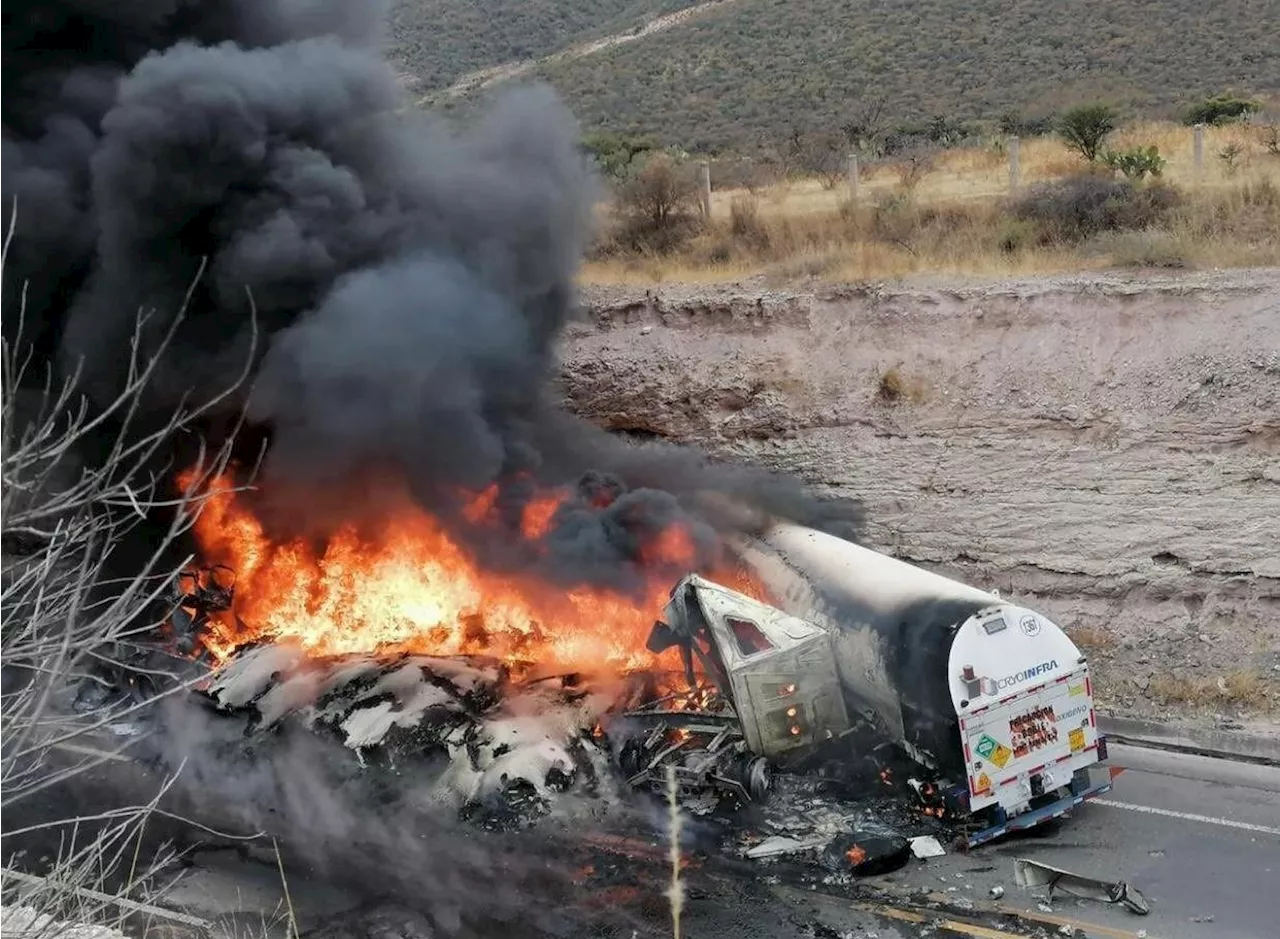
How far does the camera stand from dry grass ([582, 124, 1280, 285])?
17297 millimetres

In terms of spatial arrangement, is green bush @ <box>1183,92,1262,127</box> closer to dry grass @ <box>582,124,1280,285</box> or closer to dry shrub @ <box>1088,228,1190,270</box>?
dry grass @ <box>582,124,1280,285</box>

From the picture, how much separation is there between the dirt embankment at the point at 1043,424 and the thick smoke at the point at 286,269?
6.62ft

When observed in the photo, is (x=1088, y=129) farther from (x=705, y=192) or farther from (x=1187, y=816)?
(x=1187, y=816)

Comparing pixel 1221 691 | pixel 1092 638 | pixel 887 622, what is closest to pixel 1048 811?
pixel 887 622

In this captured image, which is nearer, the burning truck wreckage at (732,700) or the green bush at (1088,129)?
the burning truck wreckage at (732,700)

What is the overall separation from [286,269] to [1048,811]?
381 inches

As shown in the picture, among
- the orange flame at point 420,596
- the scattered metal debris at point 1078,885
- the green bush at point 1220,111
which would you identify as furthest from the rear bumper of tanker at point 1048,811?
the green bush at point 1220,111

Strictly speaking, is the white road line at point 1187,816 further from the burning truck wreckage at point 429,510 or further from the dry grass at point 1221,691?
the dry grass at point 1221,691

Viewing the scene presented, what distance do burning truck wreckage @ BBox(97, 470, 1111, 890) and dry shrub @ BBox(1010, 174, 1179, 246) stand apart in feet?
30.4

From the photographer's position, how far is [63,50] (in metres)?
14.2

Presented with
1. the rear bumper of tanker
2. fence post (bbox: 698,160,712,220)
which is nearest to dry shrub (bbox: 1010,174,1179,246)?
fence post (bbox: 698,160,712,220)

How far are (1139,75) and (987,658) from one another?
27877mm

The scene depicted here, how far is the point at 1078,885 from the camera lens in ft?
27.8

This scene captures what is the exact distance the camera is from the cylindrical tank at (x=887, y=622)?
9.14 m
